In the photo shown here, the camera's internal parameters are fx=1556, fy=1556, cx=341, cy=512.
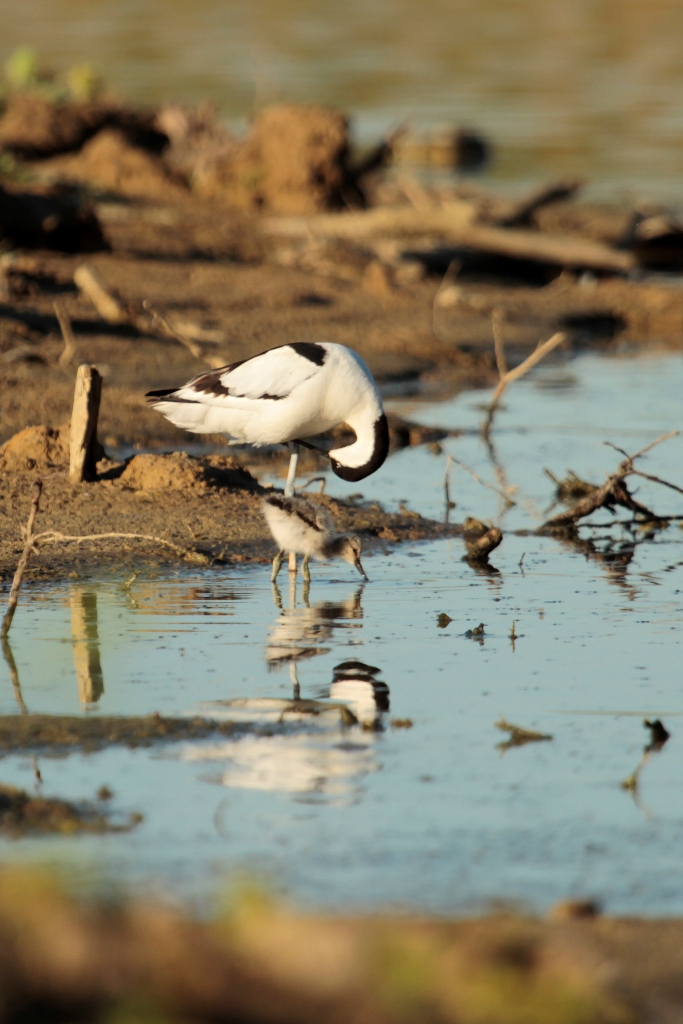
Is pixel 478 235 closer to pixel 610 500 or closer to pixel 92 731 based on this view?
pixel 610 500

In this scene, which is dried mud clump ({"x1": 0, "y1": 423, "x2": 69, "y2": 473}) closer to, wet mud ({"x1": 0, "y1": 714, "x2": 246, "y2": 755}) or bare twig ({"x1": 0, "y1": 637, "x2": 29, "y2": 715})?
bare twig ({"x1": 0, "y1": 637, "x2": 29, "y2": 715})

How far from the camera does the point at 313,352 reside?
7.71 metres

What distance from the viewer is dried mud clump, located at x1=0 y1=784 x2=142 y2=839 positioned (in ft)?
13.6

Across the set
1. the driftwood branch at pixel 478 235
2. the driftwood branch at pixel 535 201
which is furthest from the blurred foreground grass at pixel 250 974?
the driftwood branch at pixel 535 201

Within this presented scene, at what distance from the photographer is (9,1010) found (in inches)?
105

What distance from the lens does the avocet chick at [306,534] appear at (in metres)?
7.07

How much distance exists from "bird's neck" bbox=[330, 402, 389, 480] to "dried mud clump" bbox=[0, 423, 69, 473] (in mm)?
1534

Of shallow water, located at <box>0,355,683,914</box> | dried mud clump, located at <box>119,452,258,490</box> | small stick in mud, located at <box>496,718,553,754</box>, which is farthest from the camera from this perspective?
dried mud clump, located at <box>119,452,258,490</box>

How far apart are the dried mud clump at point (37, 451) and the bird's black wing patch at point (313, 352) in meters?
1.50

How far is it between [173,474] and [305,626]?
1980mm

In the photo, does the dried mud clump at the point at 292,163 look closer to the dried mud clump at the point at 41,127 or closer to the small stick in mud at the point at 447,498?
the dried mud clump at the point at 41,127

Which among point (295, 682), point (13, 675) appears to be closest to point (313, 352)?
point (295, 682)

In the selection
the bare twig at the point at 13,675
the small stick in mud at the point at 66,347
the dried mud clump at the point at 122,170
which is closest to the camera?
the bare twig at the point at 13,675

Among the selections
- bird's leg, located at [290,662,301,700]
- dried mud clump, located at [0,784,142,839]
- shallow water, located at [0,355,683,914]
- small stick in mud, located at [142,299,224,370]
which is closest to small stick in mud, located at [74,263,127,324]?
small stick in mud, located at [142,299,224,370]
